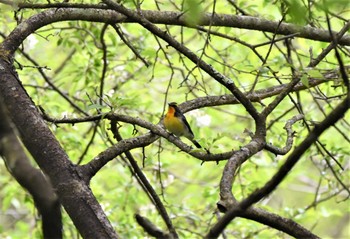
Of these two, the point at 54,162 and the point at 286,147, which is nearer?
the point at 54,162

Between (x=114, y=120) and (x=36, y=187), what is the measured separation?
1655mm

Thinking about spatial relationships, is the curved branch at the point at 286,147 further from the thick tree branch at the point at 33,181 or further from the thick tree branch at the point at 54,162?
the thick tree branch at the point at 33,181

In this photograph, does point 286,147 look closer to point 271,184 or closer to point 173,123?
point 271,184

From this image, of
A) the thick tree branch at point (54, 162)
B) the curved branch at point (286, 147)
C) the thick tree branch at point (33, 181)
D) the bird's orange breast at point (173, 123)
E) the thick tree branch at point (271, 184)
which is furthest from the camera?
the bird's orange breast at point (173, 123)

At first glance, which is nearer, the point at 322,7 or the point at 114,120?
the point at 322,7

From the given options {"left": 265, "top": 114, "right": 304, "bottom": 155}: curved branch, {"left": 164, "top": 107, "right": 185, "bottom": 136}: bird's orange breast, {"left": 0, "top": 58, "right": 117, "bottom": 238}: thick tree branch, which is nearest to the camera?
{"left": 0, "top": 58, "right": 117, "bottom": 238}: thick tree branch

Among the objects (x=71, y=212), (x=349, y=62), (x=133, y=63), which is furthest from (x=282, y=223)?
(x=133, y=63)

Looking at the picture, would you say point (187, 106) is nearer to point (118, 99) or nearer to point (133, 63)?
point (118, 99)

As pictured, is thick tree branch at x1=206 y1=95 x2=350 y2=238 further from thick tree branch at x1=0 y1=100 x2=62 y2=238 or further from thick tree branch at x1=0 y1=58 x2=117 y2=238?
thick tree branch at x1=0 y1=58 x2=117 y2=238

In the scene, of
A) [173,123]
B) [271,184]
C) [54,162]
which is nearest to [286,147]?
[54,162]

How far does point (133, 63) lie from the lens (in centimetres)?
558

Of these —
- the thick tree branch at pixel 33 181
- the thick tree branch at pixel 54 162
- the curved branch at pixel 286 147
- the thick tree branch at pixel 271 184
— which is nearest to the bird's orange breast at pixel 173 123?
the curved branch at pixel 286 147

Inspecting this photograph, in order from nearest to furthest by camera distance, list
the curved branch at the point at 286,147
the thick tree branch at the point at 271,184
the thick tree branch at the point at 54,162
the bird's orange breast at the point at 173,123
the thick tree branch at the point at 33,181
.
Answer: the thick tree branch at the point at 33,181
the thick tree branch at the point at 271,184
the thick tree branch at the point at 54,162
the curved branch at the point at 286,147
the bird's orange breast at the point at 173,123

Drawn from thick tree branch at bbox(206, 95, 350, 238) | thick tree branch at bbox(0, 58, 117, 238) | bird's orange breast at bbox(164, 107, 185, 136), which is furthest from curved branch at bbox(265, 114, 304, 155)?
bird's orange breast at bbox(164, 107, 185, 136)
